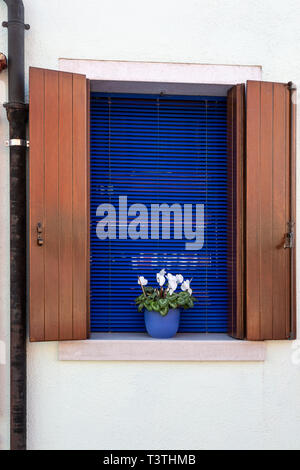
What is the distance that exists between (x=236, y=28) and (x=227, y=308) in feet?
7.19

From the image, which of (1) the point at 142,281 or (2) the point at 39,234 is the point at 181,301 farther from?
(2) the point at 39,234

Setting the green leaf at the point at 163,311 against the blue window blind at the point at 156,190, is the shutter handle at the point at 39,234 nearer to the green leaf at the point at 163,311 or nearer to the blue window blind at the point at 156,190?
the blue window blind at the point at 156,190

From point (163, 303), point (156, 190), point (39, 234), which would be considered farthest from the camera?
point (156, 190)

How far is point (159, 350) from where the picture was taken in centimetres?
348

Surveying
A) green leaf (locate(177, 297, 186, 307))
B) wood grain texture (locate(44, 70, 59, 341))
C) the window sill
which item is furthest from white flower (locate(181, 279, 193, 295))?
wood grain texture (locate(44, 70, 59, 341))

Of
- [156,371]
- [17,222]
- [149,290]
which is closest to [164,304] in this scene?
[149,290]

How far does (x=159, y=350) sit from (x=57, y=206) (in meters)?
1.30

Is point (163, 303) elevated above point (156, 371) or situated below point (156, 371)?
above

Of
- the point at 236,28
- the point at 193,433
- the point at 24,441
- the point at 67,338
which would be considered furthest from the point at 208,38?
the point at 24,441

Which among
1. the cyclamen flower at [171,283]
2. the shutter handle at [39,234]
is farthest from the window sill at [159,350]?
the shutter handle at [39,234]

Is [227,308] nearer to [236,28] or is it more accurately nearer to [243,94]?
[243,94]

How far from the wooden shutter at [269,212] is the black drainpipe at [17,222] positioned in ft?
5.47

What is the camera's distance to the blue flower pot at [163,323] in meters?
3.51

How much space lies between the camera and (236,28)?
358cm
